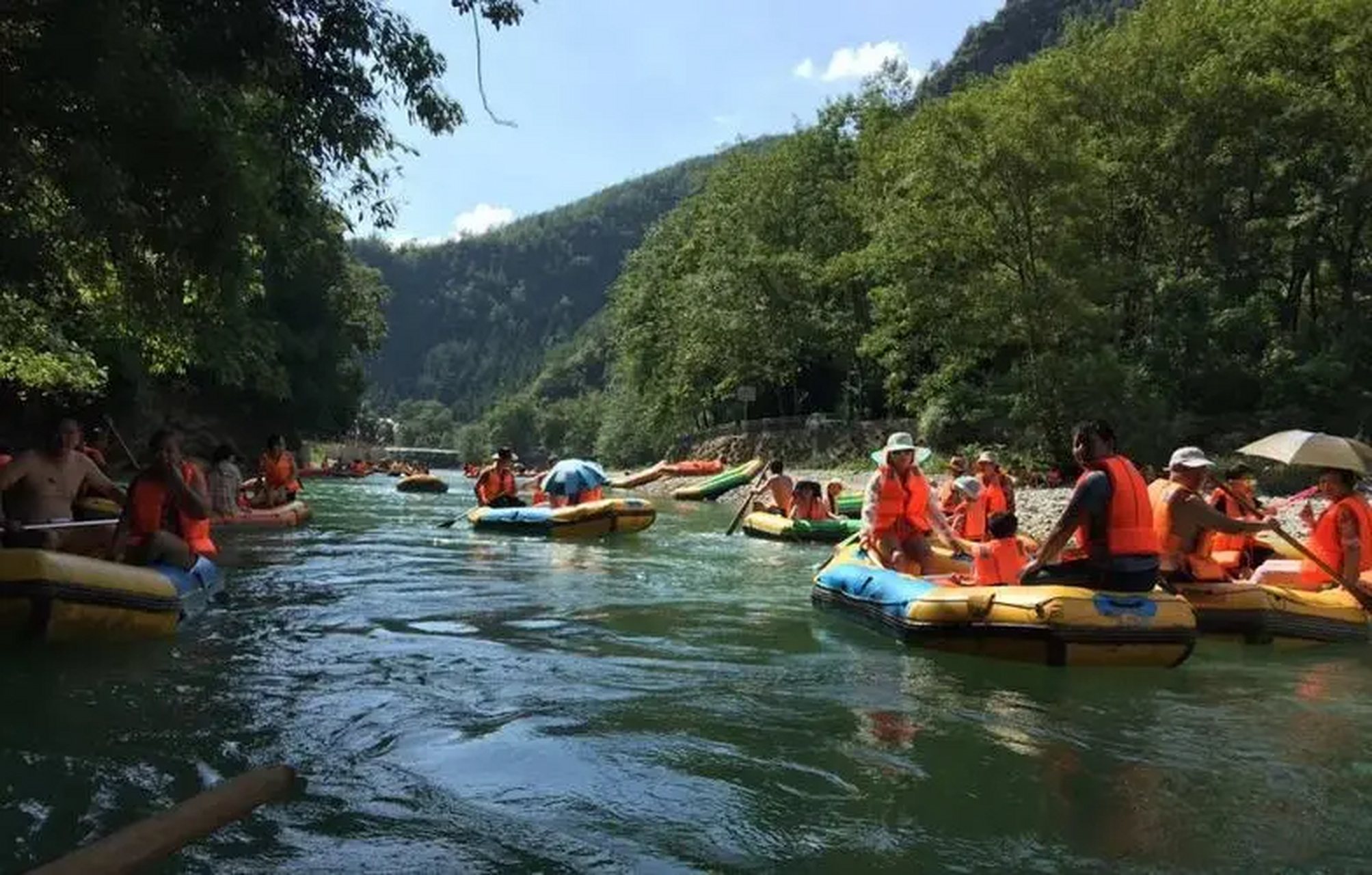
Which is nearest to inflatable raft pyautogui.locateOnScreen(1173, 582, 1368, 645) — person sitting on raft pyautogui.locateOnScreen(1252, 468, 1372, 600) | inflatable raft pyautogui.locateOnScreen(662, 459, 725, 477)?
person sitting on raft pyautogui.locateOnScreen(1252, 468, 1372, 600)

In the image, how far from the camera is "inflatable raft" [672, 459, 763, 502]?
34125 millimetres

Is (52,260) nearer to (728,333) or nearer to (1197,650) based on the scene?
(1197,650)

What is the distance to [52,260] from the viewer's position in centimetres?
783

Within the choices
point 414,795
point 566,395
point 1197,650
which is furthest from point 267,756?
point 566,395

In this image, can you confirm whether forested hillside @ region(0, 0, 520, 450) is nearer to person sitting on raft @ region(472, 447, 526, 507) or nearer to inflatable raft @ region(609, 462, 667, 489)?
person sitting on raft @ region(472, 447, 526, 507)

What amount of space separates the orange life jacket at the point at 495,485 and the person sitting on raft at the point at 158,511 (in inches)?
401

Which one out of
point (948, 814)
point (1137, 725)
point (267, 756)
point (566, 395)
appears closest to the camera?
point (948, 814)

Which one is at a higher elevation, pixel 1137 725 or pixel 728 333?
pixel 728 333

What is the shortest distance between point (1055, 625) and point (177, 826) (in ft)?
17.8

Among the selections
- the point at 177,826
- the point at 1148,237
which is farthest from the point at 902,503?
the point at 1148,237

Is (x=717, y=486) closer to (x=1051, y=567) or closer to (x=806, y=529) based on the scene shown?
(x=806, y=529)

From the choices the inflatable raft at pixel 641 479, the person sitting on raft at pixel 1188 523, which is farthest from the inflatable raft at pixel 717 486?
the person sitting on raft at pixel 1188 523

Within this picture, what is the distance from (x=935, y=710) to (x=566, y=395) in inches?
5715

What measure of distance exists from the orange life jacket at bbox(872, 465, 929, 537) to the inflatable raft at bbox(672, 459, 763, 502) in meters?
24.3
